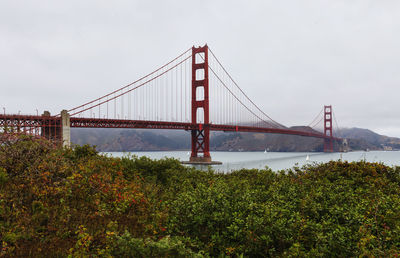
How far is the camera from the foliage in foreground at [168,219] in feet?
15.0

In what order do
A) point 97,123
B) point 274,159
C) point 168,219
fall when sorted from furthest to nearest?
point 274,159, point 97,123, point 168,219

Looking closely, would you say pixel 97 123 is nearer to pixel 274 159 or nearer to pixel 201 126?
pixel 201 126

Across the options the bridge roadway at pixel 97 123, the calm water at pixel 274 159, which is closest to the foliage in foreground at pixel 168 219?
the calm water at pixel 274 159

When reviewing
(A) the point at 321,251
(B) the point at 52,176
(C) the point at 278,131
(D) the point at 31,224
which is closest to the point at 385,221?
(A) the point at 321,251

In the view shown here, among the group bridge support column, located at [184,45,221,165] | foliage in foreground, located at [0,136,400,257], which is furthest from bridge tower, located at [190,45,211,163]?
foliage in foreground, located at [0,136,400,257]

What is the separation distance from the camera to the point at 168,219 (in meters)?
5.76

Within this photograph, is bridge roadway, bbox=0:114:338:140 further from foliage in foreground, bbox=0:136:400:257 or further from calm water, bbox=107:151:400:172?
foliage in foreground, bbox=0:136:400:257

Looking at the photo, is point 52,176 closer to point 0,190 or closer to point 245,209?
point 0,190

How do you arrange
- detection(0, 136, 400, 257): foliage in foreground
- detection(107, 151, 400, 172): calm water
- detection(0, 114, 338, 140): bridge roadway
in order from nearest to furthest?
1. detection(0, 136, 400, 257): foliage in foreground
2. detection(0, 114, 338, 140): bridge roadway
3. detection(107, 151, 400, 172): calm water

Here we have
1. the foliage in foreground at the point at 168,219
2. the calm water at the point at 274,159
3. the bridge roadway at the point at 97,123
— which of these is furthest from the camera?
the calm water at the point at 274,159

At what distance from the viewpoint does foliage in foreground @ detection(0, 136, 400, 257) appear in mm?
4578

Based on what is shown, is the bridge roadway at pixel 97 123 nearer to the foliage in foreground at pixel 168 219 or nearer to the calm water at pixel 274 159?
the calm water at pixel 274 159

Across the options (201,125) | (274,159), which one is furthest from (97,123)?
(274,159)

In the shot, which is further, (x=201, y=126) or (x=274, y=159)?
(x=274, y=159)
